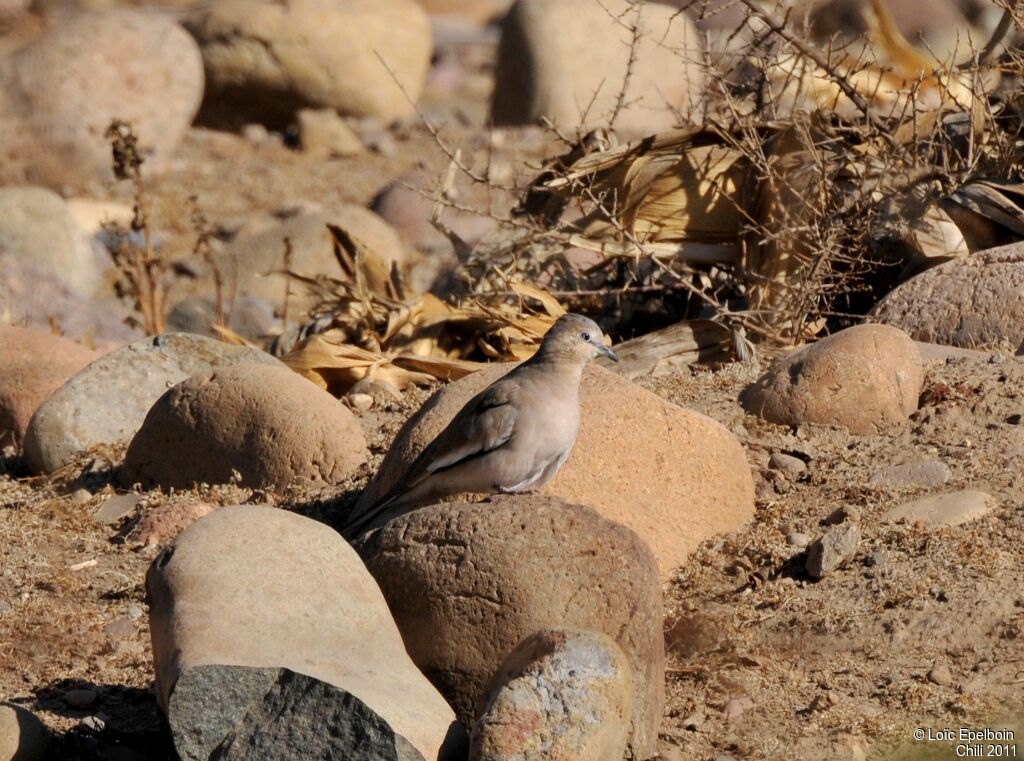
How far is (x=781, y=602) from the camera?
547 centimetres

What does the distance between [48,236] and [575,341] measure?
30.0ft

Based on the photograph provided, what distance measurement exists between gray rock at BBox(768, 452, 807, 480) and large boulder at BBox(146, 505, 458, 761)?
84.6 inches

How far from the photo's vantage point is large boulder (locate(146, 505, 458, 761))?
13.9 ft

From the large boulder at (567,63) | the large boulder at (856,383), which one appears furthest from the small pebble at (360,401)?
the large boulder at (567,63)

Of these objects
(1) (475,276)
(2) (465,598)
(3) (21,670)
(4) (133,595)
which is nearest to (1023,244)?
(1) (475,276)

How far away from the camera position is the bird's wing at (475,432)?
5.39 metres

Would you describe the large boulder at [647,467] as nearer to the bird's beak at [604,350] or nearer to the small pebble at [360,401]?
the bird's beak at [604,350]

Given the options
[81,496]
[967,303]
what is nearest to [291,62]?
[81,496]

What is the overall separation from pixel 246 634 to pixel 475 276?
4589 mm

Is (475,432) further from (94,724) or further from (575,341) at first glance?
(94,724)

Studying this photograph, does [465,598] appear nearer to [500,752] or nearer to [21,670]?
[500,752]

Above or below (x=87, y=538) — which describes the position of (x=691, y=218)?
above

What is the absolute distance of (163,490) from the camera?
268 inches

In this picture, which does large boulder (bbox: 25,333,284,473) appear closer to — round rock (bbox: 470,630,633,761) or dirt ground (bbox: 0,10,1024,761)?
dirt ground (bbox: 0,10,1024,761)
